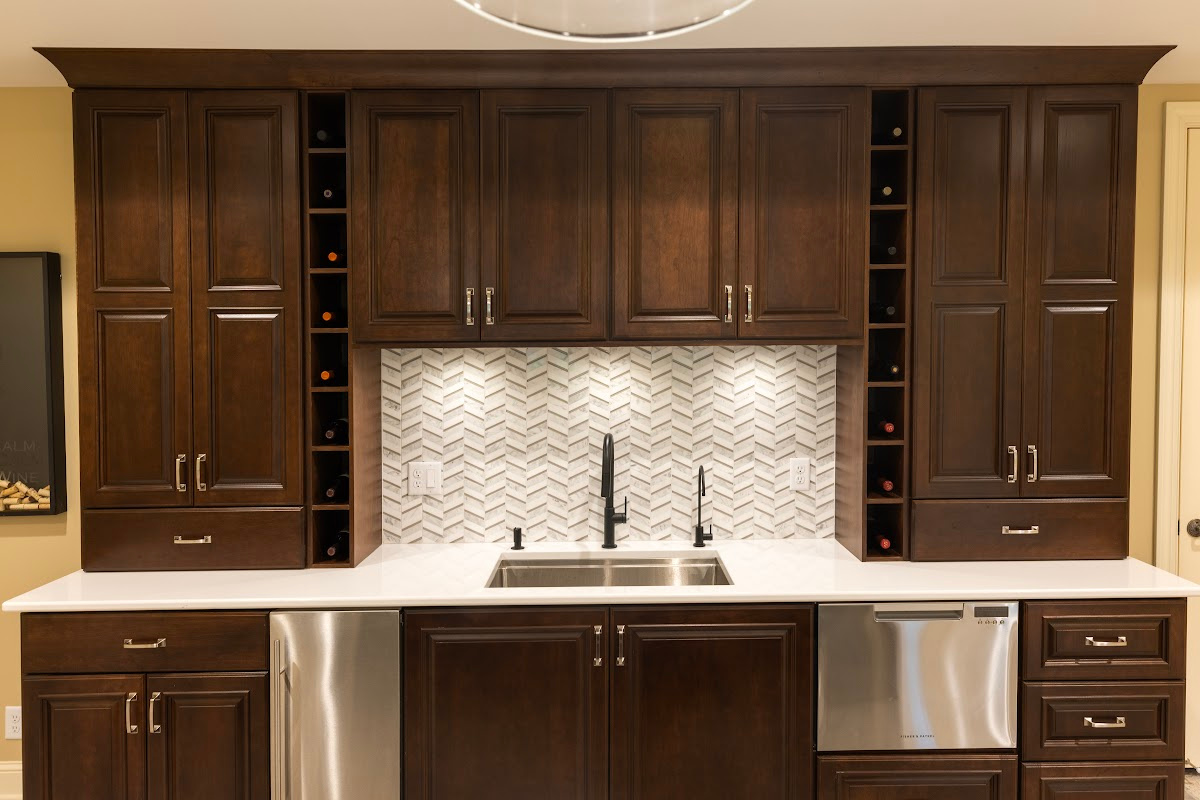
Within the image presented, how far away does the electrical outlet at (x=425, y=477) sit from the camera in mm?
2883

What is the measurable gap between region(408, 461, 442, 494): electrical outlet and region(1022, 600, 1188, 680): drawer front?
79.9 inches

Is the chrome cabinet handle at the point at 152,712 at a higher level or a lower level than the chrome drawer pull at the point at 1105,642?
lower

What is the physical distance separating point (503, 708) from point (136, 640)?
110 centimetres

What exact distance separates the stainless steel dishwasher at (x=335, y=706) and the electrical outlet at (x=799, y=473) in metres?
1.54

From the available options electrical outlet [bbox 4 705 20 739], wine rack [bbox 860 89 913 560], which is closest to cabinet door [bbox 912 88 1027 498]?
wine rack [bbox 860 89 913 560]

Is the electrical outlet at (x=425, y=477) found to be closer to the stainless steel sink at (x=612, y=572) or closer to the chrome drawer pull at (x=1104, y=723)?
the stainless steel sink at (x=612, y=572)

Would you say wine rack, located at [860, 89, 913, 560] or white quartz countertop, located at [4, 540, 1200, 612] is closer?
white quartz countertop, located at [4, 540, 1200, 612]

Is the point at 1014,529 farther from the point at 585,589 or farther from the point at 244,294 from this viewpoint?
the point at 244,294

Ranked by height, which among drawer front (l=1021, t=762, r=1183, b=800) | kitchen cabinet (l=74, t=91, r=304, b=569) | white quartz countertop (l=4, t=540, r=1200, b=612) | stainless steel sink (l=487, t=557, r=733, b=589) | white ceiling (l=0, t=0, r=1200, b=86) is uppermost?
white ceiling (l=0, t=0, r=1200, b=86)

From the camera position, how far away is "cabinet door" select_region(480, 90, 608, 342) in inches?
98.0

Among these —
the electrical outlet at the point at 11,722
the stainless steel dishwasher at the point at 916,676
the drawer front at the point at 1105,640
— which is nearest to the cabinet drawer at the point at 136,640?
the electrical outlet at the point at 11,722

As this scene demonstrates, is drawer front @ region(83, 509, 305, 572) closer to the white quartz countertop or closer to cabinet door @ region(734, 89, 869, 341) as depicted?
the white quartz countertop

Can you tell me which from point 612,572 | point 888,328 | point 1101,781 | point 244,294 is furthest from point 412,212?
point 1101,781

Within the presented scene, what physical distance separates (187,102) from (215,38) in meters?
0.25
